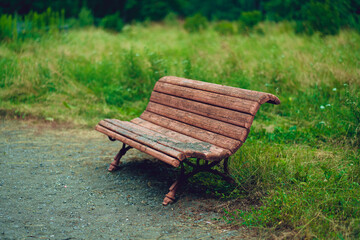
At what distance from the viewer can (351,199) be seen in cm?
278

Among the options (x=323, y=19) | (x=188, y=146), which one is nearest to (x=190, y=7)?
(x=323, y=19)

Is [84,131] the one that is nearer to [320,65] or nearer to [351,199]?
[351,199]

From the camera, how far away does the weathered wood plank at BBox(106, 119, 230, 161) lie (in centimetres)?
290

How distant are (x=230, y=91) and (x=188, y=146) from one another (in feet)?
2.23

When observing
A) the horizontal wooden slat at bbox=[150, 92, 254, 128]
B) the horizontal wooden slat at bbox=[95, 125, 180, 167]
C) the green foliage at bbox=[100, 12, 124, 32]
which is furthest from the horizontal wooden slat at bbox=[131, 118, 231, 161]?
the green foliage at bbox=[100, 12, 124, 32]

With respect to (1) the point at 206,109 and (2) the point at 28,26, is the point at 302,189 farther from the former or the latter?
(2) the point at 28,26

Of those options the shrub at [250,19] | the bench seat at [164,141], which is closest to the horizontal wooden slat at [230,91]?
the bench seat at [164,141]

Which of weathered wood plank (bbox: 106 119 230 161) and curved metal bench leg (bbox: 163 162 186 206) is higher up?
weathered wood plank (bbox: 106 119 230 161)

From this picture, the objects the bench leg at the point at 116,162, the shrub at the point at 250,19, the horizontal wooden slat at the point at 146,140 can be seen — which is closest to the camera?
the horizontal wooden slat at the point at 146,140

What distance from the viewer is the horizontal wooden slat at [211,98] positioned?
3.08 m

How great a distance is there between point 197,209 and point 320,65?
4.24m

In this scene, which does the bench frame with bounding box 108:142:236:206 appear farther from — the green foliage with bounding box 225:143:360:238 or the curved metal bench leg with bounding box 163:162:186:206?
the green foliage with bounding box 225:143:360:238

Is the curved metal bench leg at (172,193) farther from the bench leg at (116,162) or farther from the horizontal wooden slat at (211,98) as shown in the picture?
the bench leg at (116,162)

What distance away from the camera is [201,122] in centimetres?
350
